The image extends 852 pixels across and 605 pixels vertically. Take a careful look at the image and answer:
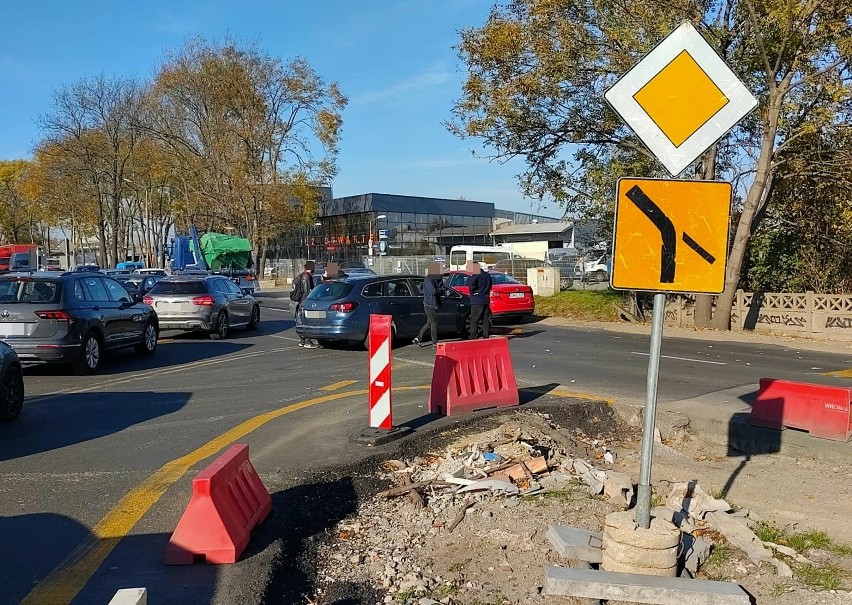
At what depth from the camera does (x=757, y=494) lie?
6594mm

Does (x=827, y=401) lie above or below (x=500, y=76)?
below

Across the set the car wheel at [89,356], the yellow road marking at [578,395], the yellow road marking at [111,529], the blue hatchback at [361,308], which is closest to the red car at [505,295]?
the blue hatchback at [361,308]

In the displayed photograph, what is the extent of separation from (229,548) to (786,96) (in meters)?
19.1

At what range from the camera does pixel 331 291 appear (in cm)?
1617

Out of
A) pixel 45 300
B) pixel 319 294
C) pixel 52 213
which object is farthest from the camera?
pixel 52 213

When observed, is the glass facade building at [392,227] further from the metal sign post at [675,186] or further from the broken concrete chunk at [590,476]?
the metal sign post at [675,186]

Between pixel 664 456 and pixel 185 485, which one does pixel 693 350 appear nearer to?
pixel 664 456

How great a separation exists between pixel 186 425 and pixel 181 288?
36.2 feet

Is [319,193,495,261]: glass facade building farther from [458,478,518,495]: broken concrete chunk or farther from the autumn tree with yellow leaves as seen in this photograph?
[458,478,518,495]: broken concrete chunk

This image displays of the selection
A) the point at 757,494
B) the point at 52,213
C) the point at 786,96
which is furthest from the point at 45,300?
the point at 52,213

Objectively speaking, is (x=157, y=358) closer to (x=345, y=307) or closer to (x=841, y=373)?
(x=345, y=307)

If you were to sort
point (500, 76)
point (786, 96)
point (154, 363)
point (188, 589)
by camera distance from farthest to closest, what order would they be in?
point (500, 76)
point (786, 96)
point (154, 363)
point (188, 589)

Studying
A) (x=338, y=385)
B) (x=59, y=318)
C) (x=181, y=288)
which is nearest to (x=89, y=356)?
(x=59, y=318)

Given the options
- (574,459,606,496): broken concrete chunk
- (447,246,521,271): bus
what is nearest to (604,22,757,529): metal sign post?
(574,459,606,496): broken concrete chunk
